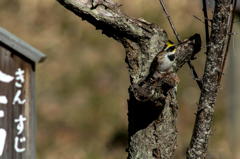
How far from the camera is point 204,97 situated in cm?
244

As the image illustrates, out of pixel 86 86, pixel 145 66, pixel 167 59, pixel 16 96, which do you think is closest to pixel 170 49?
pixel 167 59

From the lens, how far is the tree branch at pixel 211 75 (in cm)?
231

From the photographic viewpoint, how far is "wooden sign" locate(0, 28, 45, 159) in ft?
10.1

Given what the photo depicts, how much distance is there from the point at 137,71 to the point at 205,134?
0.41 meters

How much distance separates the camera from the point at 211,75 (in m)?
2.38

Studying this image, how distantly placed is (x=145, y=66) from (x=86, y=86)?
4860 mm

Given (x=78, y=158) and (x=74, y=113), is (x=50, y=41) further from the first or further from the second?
(x=78, y=158)

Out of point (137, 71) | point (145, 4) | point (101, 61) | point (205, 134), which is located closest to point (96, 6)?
point (137, 71)

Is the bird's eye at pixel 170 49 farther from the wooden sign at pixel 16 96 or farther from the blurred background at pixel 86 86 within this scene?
the blurred background at pixel 86 86

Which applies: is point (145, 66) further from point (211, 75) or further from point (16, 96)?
point (16, 96)

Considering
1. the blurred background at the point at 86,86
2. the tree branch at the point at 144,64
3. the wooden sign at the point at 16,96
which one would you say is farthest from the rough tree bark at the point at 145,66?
the blurred background at the point at 86,86

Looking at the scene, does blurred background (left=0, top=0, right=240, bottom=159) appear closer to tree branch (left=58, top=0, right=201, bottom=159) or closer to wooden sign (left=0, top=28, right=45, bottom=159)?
wooden sign (left=0, top=28, right=45, bottom=159)

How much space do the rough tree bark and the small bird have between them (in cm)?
2

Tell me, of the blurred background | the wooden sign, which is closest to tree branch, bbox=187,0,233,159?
the wooden sign
